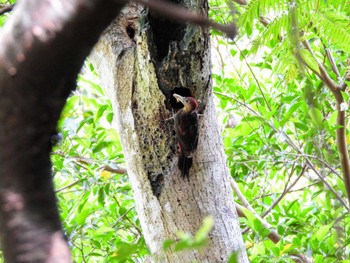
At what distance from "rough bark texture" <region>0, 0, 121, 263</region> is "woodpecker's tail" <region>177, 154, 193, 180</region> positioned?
39.2 inches

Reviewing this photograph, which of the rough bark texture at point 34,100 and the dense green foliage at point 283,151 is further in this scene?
the dense green foliage at point 283,151

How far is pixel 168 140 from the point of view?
1780 millimetres

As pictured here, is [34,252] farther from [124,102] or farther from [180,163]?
[124,102]

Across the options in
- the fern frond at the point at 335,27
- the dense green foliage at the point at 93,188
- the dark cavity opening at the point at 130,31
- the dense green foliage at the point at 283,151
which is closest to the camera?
the dark cavity opening at the point at 130,31

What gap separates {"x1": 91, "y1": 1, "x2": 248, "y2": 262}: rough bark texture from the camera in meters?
1.69

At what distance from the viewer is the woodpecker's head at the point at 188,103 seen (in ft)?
5.54

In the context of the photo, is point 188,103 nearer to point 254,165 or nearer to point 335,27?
point 335,27

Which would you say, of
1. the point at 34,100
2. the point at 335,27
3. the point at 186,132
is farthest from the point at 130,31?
the point at 34,100

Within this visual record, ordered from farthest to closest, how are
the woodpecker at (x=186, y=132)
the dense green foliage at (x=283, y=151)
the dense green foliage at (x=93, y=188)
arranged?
1. the dense green foliage at (x=93, y=188)
2. the dense green foliage at (x=283, y=151)
3. the woodpecker at (x=186, y=132)

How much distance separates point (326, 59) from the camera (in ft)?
11.8

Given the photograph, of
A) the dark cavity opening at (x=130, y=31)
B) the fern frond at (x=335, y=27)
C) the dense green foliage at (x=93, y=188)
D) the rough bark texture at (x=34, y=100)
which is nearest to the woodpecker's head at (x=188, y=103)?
the dark cavity opening at (x=130, y=31)

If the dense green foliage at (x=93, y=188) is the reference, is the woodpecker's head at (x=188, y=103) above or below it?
below

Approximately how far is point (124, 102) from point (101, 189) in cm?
140

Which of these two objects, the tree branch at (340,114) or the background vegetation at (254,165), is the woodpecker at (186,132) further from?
the tree branch at (340,114)
